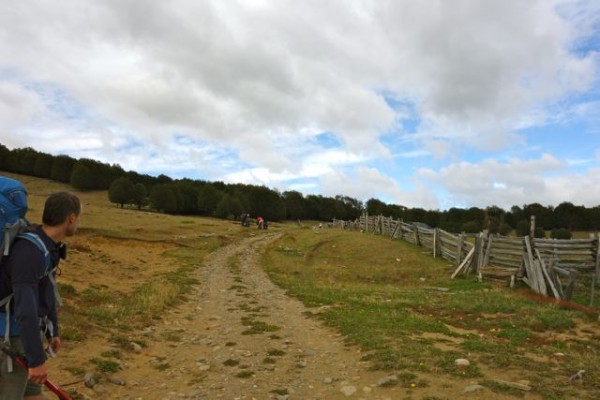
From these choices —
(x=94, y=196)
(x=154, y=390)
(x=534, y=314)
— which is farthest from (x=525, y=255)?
(x=94, y=196)

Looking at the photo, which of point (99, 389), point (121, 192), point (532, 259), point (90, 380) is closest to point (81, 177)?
point (121, 192)

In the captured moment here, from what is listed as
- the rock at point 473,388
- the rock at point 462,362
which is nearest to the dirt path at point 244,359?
the rock at point 473,388

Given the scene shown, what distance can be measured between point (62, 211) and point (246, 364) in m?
5.32

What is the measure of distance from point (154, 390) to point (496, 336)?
24.8 ft

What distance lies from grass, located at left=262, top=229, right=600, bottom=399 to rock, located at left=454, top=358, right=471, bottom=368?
0.09m

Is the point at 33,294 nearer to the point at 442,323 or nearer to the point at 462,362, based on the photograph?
the point at 462,362

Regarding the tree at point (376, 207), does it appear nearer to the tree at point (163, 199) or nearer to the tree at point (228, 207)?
the tree at point (228, 207)

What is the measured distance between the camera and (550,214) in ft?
353

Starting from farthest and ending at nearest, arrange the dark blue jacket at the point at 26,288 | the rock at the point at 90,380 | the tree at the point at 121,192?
the tree at the point at 121,192 → the rock at the point at 90,380 → the dark blue jacket at the point at 26,288

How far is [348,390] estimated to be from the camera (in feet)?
21.9

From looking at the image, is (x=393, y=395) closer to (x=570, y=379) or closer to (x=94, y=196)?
(x=570, y=379)

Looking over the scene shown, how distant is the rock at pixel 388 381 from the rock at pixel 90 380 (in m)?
4.36

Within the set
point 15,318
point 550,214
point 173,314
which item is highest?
point 550,214

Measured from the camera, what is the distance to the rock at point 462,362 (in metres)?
Answer: 7.31
